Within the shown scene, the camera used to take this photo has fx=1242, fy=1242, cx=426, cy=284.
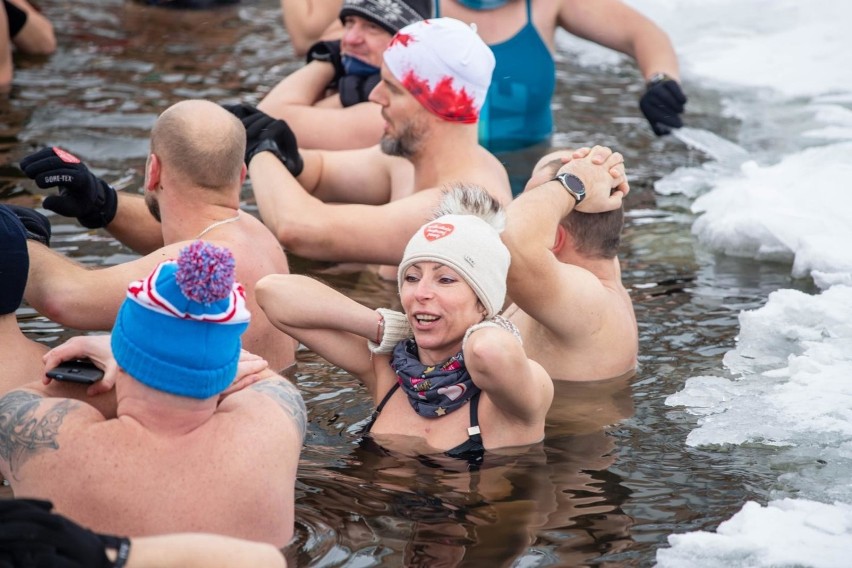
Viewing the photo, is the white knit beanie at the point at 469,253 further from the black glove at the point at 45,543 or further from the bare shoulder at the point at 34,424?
the black glove at the point at 45,543

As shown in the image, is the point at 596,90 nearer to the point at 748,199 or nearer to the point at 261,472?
the point at 748,199

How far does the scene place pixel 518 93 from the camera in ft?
26.3

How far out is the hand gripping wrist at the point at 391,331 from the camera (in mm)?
4699

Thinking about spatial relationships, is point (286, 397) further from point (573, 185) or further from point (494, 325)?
point (573, 185)

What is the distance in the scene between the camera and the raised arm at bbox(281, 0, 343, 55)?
8.77m

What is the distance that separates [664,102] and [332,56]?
6.88 ft

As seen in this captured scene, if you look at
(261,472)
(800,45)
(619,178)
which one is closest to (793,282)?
(619,178)

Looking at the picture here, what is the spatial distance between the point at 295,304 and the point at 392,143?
1.76m

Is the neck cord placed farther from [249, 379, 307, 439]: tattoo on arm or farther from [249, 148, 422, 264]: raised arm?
[249, 379, 307, 439]: tattoo on arm

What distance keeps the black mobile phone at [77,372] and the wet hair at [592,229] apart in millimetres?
2291

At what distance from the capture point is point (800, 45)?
1175 centimetres

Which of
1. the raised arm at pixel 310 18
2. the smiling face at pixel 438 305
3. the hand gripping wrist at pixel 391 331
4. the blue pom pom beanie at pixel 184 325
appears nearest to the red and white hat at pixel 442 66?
the hand gripping wrist at pixel 391 331

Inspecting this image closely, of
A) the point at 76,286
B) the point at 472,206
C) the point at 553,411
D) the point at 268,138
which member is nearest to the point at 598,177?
the point at 472,206

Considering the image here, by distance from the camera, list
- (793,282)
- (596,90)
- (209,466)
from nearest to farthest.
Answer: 1. (209,466)
2. (793,282)
3. (596,90)
